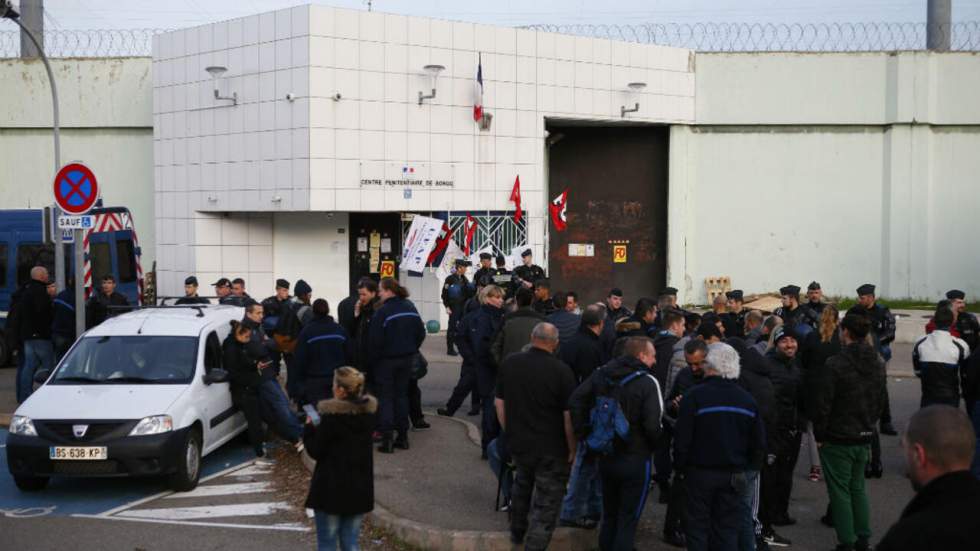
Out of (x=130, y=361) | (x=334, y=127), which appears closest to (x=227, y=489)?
(x=130, y=361)

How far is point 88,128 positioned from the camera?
2605 centimetres

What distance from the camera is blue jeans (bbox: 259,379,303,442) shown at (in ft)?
38.2

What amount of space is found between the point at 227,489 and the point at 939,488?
27.1 ft

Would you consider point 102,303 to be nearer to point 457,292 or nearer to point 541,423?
point 457,292

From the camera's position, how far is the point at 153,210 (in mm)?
25641

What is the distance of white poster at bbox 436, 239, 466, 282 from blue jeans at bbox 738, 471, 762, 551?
48.2ft

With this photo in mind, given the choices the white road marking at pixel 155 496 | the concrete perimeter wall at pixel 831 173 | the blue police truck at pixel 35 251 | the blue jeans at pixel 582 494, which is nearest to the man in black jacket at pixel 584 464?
the blue jeans at pixel 582 494

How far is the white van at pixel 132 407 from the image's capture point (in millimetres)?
9734

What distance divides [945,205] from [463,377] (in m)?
17.6

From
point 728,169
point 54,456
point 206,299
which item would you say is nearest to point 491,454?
point 54,456

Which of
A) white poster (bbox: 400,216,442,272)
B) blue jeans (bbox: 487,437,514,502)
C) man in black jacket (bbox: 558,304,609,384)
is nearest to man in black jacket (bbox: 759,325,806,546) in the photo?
man in black jacket (bbox: 558,304,609,384)

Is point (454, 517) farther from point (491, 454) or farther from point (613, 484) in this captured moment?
point (613, 484)

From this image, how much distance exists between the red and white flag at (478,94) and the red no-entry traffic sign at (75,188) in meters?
10.8

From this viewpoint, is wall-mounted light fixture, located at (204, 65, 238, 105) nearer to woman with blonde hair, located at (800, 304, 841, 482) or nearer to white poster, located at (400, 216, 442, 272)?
white poster, located at (400, 216, 442, 272)
